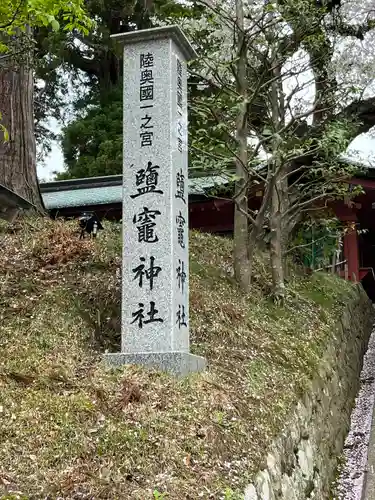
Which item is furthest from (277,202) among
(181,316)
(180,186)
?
(181,316)

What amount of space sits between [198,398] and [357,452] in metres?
3.96

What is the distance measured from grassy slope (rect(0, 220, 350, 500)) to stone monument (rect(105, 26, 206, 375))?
1.27 ft

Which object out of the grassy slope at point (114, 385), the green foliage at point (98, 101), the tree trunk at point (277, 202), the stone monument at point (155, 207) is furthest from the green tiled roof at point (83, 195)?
the stone monument at point (155, 207)

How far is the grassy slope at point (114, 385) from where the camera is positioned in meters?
3.87

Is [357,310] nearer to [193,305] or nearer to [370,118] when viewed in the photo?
[370,118]

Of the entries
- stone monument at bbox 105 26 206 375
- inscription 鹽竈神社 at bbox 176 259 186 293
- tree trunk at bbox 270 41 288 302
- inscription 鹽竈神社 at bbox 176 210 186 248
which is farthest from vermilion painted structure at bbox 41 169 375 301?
inscription 鹽竈神社 at bbox 176 259 186 293

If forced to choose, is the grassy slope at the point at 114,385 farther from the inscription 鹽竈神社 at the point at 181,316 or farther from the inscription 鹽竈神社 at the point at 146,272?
the inscription 鹽竈神社 at the point at 146,272

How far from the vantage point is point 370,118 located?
1269 cm

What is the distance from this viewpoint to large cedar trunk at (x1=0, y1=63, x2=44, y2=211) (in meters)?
10.2

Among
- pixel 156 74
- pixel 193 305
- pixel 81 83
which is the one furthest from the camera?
pixel 81 83

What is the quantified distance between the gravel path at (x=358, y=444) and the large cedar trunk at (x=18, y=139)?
6195 mm

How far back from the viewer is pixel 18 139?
409 inches

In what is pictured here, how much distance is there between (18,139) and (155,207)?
546 cm

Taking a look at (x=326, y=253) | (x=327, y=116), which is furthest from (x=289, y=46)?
(x=326, y=253)
